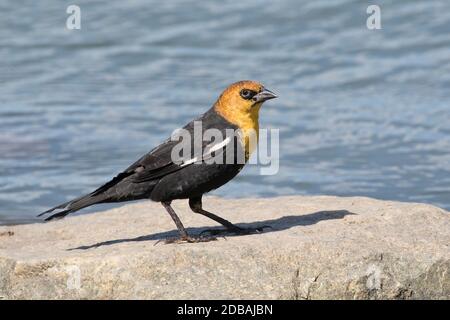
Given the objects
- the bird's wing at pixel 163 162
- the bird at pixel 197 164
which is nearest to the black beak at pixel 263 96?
the bird at pixel 197 164

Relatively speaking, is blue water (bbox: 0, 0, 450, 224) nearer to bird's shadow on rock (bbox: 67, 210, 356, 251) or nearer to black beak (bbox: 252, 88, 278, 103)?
bird's shadow on rock (bbox: 67, 210, 356, 251)

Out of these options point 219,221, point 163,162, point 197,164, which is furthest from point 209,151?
point 219,221

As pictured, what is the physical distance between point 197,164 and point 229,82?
289 inches

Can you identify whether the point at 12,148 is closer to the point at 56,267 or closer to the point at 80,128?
the point at 80,128

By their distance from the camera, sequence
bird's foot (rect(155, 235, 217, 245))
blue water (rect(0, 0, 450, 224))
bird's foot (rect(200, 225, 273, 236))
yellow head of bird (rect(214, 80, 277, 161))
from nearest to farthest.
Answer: bird's foot (rect(155, 235, 217, 245)) < yellow head of bird (rect(214, 80, 277, 161)) < bird's foot (rect(200, 225, 273, 236)) < blue water (rect(0, 0, 450, 224))

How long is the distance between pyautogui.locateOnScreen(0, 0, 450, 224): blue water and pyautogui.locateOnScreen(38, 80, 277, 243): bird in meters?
3.40

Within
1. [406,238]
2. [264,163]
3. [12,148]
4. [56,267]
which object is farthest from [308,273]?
[12,148]

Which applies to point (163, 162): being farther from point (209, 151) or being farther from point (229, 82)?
point (229, 82)

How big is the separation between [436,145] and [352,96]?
1.91 meters

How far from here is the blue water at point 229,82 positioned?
11664 millimetres

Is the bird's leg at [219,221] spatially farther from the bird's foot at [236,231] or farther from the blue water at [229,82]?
the blue water at [229,82]

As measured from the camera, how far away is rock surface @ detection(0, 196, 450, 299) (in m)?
6.50

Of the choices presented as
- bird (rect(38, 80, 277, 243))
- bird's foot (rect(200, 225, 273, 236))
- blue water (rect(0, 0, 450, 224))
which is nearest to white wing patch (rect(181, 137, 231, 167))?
bird (rect(38, 80, 277, 243))

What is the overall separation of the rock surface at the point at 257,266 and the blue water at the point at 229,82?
371 cm
